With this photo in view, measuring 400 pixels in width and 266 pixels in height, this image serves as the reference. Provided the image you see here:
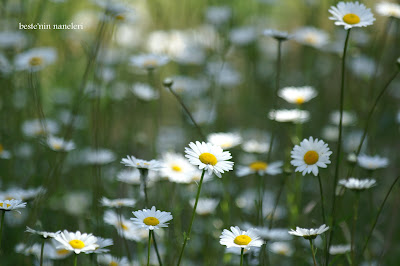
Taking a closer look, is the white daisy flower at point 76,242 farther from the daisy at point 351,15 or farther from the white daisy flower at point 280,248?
the daisy at point 351,15

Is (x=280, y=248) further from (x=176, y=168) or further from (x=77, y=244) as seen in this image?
(x=77, y=244)

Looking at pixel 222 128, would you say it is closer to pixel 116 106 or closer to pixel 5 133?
pixel 116 106

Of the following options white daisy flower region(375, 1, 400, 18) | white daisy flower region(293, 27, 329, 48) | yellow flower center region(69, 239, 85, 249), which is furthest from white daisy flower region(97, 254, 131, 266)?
white daisy flower region(293, 27, 329, 48)

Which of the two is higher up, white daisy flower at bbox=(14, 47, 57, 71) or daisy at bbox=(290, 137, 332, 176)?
white daisy flower at bbox=(14, 47, 57, 71)

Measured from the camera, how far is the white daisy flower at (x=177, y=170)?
6.31 ft

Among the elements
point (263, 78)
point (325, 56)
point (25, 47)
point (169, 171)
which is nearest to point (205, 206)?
point (169, 171)

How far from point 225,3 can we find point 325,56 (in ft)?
3.91

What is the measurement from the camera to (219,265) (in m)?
2.32

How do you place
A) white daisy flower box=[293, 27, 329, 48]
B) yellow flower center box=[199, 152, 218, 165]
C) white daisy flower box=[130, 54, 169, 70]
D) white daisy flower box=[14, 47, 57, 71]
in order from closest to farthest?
yellow flower center box=[199, 152, 218, 165] < white daisy flower box=[130, 54, 169, 70] < white daisy flower box=[14, 47, 57, 71] < white daisy flower box=[293, 27, 329, 48]

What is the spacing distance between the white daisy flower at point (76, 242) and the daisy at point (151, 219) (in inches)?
5.5

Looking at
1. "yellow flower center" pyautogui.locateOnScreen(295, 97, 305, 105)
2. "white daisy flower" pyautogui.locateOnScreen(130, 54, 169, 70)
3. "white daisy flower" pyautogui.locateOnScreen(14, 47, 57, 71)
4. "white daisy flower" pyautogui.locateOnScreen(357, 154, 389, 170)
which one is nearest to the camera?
"white daisy flower" pyautogui.locateOnScreen(357, 154, 389, 170)

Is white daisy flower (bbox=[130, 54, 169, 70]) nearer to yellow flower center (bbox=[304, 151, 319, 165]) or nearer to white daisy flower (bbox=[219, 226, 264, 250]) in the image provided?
yellow flower center (bbox=[304, 151, 319, 165])

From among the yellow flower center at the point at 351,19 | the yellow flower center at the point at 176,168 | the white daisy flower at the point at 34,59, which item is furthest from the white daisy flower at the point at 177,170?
the white daisy flower at the point at 34,59

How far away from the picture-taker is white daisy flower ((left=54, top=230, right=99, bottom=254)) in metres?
1.37
